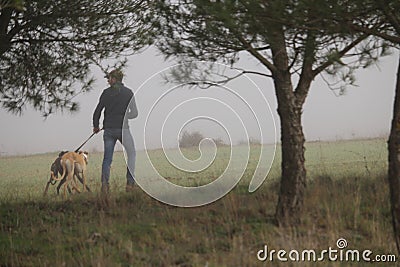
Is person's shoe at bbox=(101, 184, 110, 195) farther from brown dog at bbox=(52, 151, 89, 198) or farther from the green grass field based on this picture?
brown dog at bbox=(52, 151, 89, 198)

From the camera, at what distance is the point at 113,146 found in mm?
4203

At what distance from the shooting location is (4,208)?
4410 mm

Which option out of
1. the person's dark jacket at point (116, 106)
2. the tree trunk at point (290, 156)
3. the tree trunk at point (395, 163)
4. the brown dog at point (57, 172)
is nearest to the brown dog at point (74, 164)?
the brown dog at point (57, 172)

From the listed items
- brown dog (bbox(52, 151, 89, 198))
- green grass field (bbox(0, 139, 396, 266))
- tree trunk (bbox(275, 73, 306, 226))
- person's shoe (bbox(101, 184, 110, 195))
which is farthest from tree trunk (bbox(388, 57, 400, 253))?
brown dog (bbox(52, 151, 89, 198))

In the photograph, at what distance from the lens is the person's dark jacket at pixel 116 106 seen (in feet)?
13.5

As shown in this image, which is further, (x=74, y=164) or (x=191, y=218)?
(x=74, y=164)

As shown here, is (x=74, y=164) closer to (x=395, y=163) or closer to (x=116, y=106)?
(x=116, y=106)

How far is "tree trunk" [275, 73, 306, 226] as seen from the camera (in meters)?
3.77

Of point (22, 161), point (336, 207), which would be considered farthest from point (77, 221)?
point (336, 207)

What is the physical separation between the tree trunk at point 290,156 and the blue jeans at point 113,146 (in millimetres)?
1076

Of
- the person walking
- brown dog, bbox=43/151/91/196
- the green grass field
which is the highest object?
the person walking

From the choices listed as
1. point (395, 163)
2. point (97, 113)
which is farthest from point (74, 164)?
point (395, 163)

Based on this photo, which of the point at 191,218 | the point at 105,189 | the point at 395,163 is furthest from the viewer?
the point at 105,189

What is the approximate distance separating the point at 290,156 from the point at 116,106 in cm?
129
